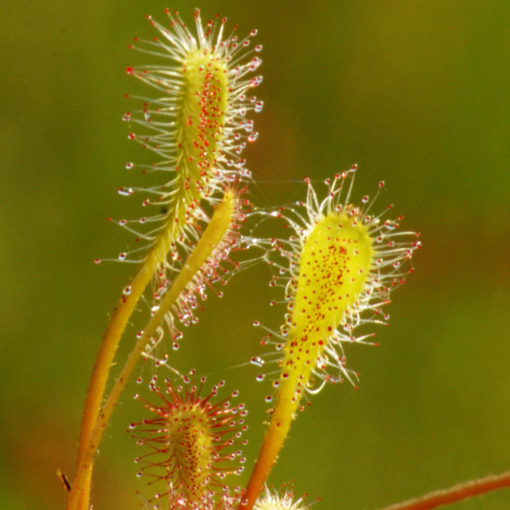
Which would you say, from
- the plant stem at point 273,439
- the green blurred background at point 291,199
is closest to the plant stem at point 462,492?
the plant stem at point 273,439

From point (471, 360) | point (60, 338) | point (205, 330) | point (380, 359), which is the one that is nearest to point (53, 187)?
point (60, 338)

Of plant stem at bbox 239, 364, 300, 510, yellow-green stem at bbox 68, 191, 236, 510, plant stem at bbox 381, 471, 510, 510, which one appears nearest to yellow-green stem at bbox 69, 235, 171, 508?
yellow-green stem at bbox 68, 191, 236, 510

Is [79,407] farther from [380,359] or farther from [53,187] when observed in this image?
[380,359]

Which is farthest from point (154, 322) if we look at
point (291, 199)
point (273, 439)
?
point (291, 199)

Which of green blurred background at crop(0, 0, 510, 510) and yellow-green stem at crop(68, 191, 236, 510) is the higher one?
green blurred background at crop(0, 0, 510, 510)

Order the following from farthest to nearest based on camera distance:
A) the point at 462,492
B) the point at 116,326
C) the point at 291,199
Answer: the point at 291,199 < the point at 116,326 < the point at 462,492

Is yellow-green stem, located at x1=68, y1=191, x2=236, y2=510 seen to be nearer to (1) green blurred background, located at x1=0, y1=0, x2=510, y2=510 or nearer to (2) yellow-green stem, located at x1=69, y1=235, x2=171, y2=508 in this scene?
(2) yellow-green stem, located at x1=69, y1=235, x2=171, y2=508

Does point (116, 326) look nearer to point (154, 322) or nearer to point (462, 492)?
point (154, 322)
